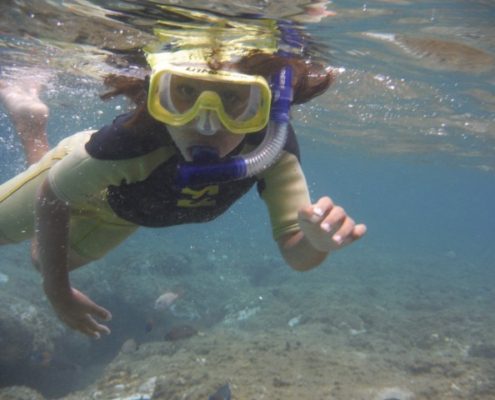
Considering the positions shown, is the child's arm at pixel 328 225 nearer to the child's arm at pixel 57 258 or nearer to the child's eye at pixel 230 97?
the child's eye at pixel 230 97

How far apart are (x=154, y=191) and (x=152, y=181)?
11cm

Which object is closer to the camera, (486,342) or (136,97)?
(136,97)

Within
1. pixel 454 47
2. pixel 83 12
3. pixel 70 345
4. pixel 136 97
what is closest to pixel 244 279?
pixel 70 345

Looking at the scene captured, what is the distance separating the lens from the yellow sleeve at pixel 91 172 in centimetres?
384

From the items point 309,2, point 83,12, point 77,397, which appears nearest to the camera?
point 309,2

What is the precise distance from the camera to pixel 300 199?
4125 mm

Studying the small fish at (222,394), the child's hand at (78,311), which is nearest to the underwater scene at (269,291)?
the small fish at (222,394)

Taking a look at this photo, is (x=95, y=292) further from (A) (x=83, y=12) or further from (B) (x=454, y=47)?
(B) (x=454, y=47)

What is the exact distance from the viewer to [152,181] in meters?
4.18

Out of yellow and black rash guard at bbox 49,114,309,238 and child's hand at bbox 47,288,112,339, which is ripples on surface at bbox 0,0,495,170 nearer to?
yellow and black rash guard at bbox 49,114,309,238

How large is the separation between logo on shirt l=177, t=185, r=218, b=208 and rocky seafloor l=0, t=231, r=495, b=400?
515 cm

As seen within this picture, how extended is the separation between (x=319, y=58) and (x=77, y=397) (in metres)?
9.71

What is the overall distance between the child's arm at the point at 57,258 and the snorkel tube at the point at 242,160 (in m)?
1.51

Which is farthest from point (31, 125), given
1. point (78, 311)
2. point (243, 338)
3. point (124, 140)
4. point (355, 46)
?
point (243, 338)
